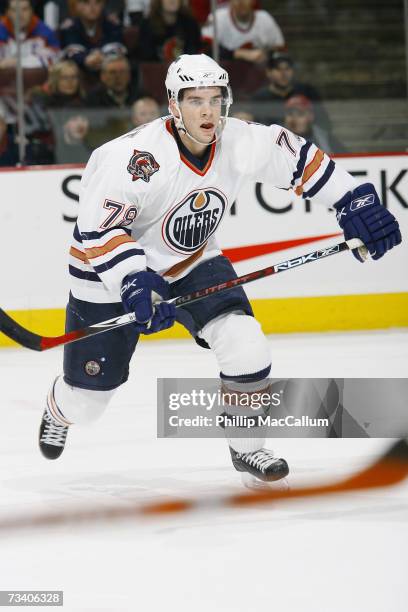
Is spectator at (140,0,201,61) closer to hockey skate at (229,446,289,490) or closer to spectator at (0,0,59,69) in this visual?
spectator at (0,0,59,69)

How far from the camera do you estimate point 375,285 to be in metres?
5.63

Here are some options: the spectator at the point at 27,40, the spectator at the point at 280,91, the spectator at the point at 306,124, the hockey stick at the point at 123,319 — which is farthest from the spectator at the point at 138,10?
the hockey stick at the point at 123,319

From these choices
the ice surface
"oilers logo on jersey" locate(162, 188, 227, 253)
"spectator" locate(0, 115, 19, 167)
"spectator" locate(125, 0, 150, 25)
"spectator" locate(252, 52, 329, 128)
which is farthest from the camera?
"spectator" locate(125, 0, 150, 25)

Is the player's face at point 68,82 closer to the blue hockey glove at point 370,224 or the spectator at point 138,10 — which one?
the spectator at point 138,10

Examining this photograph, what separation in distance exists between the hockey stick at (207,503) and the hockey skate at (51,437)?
0.43m

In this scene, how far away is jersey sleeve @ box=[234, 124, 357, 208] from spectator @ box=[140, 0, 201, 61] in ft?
8.65

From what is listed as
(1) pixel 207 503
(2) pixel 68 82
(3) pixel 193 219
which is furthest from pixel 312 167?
→ (2) pixel 68 82

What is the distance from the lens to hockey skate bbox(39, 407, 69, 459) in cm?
334


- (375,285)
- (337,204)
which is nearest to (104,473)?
(337,204)

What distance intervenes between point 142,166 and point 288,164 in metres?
0.43

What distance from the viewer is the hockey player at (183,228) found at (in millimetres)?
2920

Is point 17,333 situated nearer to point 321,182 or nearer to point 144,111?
point 321,182

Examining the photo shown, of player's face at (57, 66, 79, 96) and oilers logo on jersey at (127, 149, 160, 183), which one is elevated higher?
player's face at (57, 66, 79, 96)

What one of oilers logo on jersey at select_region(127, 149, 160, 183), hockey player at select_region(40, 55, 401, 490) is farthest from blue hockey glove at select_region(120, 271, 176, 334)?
oilers logo on jersey at select_region(127, 149, 160, 183)
